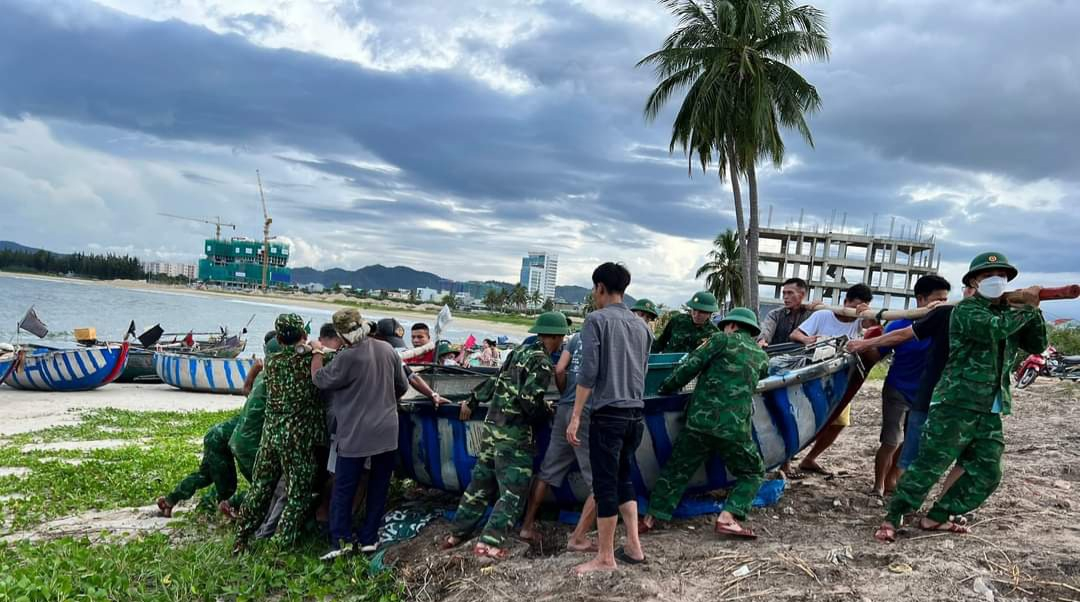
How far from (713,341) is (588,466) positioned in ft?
3.82

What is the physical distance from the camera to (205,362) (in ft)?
66.0

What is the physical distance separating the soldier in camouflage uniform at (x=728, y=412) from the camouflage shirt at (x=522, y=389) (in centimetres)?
90

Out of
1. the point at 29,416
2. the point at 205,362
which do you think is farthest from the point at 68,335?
the point at 29,416

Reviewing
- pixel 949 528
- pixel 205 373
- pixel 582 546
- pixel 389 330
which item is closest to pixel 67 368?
pixel 205 373

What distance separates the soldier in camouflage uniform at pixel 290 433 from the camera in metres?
5.35

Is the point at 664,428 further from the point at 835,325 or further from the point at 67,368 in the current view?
the point at 67,368

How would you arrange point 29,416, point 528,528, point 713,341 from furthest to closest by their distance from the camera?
point 29,416 → point 528,528 → point 713,341

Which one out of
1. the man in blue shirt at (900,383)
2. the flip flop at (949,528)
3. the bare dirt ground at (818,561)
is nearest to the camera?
the bare dirt ground at (818,561)

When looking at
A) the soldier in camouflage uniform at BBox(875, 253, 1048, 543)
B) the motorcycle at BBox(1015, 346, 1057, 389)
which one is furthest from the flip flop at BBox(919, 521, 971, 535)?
the motorcycle at BBox(1015, 346, 1057, 389)

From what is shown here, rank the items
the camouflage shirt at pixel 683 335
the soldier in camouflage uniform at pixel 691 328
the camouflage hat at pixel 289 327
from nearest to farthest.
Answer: the camouflage hat at pixel 289 327, the soldier in camouflage uniform at pixel 691 328, the camouflage shirt at pixel 683 335

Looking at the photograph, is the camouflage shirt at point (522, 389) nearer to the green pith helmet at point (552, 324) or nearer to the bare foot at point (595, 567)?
the green pith helmet at point (552, 324)

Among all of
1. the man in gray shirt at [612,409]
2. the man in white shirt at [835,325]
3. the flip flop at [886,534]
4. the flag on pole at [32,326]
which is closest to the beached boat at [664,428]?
the man in white shirt at [835,325]

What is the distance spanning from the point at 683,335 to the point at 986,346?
229 cm

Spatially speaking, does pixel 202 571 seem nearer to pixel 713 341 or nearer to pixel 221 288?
pixel 713 341
